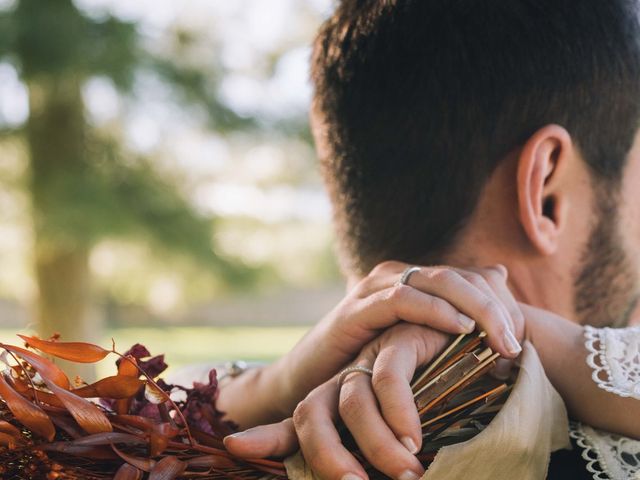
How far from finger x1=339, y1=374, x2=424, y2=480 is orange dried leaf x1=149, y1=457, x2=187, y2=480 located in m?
0.20

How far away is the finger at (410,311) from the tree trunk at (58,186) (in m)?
6.27

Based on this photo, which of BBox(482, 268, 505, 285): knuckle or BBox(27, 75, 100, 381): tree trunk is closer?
BBox(482, 268, 505, 285): knuckle

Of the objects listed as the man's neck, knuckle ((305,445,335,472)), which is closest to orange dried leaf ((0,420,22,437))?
knuckle ((305,445,335,472))

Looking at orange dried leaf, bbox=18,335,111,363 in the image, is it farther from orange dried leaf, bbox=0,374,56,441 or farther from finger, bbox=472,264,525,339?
finger, bbox=472,264,525,339

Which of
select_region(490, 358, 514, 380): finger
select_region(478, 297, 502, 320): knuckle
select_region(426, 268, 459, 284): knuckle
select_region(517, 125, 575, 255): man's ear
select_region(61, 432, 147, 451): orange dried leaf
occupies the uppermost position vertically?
select_region(517, 125, 575, 255): man's ear

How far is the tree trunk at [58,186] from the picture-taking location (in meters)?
7.11

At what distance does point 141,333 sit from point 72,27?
13.9m

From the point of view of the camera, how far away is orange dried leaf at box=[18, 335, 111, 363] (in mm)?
969

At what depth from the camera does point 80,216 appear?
6.72 metres

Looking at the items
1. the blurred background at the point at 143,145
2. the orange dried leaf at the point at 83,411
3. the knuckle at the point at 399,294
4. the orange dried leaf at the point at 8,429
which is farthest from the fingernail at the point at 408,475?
the blurred background at the point at 143,145

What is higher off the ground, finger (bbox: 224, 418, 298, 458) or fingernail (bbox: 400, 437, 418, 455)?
finger (bbox: 224, 418, 298, 458)

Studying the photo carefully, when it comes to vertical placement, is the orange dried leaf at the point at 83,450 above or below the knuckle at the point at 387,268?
below

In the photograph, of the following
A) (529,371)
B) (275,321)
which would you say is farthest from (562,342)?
(275,321)

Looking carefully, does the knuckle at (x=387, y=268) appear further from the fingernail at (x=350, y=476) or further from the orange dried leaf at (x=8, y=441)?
the orange dried leaf at (x=8, y=441)
